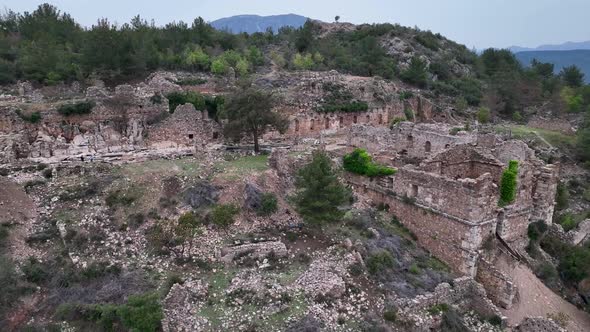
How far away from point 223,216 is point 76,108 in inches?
605

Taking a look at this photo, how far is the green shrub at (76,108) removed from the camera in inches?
1128

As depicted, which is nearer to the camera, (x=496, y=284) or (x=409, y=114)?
(x=496, y=284)

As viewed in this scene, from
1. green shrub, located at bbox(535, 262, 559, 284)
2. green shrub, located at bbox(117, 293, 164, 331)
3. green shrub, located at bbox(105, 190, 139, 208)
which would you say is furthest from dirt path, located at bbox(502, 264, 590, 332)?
green shrub, located at bbox(105, 190, 139, 208)

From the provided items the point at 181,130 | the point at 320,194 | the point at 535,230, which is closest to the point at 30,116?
the point at 181,130

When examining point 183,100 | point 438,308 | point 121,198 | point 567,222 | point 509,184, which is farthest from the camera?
point 183,100

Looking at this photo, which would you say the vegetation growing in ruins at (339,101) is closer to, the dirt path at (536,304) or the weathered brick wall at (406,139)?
the weathered brick wall at (406,139)

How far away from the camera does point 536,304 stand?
1912cm

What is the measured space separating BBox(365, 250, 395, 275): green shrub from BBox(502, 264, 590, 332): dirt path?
16.4 ft

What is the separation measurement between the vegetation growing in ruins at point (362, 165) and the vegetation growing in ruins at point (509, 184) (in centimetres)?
493

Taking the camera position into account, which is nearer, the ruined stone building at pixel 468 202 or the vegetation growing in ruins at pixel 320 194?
the vegetation growing in ruins at pixel 320 194

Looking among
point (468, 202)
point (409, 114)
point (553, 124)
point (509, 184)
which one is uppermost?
point (409, 114)

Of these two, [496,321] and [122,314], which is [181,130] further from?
[496,321]

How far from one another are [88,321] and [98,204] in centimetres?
671

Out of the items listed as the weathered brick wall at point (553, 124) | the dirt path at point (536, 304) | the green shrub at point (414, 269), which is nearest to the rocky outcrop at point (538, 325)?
the dirt path at point (536, 304)
